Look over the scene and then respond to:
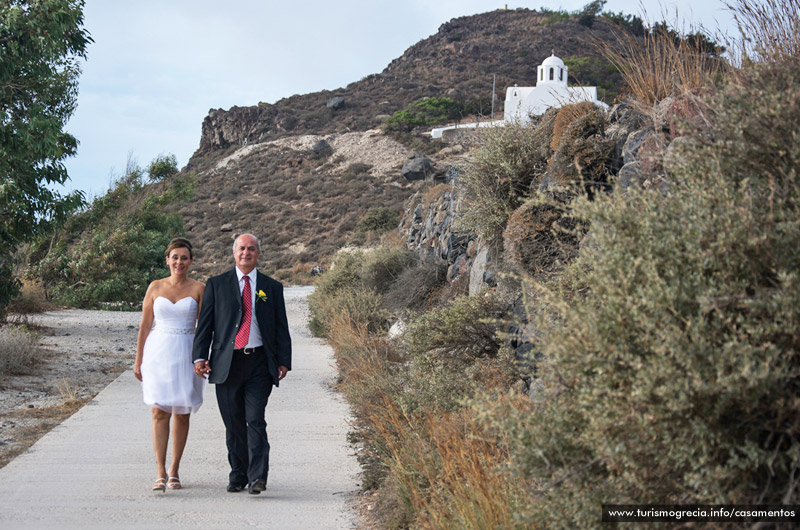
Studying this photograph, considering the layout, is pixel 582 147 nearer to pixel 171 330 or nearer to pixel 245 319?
pixel 245 319

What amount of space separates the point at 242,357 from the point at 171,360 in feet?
1.88

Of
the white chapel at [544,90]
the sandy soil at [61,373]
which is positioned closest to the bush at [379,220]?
the white chapel at [544,90]

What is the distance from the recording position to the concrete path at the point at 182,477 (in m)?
4.66

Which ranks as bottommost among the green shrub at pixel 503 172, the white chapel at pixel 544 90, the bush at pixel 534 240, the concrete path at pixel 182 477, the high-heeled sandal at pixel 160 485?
the concrete path at pixel 182 477

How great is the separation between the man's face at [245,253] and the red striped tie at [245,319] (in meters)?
0.09

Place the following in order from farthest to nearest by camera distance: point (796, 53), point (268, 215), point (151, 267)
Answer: point (268, 215)
point (151, 267)
point (796, 53)


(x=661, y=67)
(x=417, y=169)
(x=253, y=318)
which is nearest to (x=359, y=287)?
(x=661, y=67)

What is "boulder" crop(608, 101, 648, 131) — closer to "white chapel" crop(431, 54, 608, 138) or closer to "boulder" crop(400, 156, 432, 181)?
"white chapel" crop(431, 54, 608, 138)

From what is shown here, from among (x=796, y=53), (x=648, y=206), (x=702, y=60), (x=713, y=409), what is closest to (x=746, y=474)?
(x=713, y=409)

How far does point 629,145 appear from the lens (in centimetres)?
656

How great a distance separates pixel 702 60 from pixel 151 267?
18.3m

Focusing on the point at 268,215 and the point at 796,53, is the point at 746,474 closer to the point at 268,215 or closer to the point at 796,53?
the point at 796,53

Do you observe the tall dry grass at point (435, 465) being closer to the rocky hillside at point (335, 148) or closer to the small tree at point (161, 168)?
the small tree at point (161, 168)

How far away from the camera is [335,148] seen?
5622 cm
